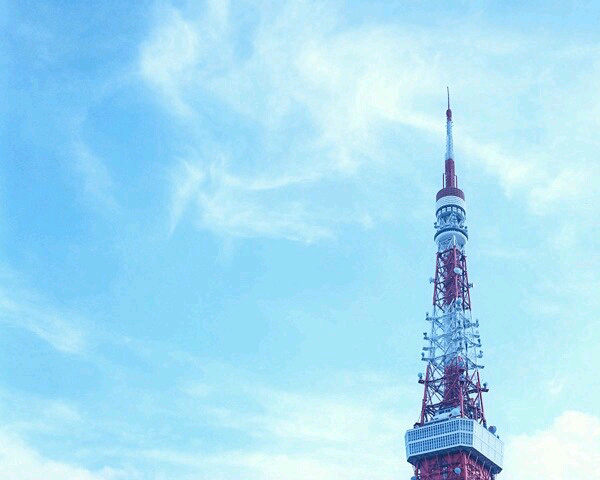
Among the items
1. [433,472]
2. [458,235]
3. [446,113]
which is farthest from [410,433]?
[446,113]

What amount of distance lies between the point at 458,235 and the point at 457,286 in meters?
12.7

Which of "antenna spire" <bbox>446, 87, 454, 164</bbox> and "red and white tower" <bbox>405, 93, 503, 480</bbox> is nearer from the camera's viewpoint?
"red and white tower" <bbox>405, 93, 503, 480</bbox>

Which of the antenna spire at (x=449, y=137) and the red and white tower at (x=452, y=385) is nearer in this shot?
the red and white tower at (x=452, y=385)

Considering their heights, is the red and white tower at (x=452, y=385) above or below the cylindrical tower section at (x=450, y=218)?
below

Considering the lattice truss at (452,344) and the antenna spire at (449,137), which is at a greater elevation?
the antenna spire at (449,137)

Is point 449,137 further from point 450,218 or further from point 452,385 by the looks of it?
point 452,385

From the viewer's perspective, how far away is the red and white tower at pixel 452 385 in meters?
156

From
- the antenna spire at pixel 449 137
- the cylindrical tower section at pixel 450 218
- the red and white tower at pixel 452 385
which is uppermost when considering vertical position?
the antenna spire at pixel 449 137

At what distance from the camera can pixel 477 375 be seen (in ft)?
548

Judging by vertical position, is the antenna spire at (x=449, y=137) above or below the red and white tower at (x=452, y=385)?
above

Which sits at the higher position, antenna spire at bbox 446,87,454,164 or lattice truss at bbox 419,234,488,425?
antenna spire at bbox 446,87,454,164

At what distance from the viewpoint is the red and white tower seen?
511ft

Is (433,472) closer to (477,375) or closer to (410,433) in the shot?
(410,433)

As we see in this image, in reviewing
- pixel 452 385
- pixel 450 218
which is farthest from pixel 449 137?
pixel 452 385
